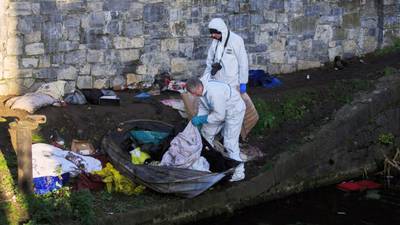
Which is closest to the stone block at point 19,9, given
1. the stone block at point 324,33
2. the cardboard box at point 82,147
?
the cardboard box at point 82,147

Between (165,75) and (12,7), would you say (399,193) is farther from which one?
(12,7)

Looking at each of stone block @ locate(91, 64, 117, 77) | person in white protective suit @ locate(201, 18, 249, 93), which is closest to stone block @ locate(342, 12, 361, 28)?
person in white protective suit @ locate(201, 18, 249, 93)

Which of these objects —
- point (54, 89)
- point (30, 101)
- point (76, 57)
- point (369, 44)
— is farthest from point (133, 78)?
point (369, 44)

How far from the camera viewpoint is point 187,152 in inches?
358

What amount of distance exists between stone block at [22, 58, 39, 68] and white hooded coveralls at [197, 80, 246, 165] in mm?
3112

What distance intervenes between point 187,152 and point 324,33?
5.99 m

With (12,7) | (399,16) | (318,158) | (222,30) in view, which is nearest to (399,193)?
(318,158)

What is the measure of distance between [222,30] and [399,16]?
6.29 m

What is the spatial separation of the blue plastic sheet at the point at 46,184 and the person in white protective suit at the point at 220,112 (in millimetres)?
1917

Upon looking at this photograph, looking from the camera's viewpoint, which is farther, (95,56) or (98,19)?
(95,56)

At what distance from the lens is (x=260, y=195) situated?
9.95m

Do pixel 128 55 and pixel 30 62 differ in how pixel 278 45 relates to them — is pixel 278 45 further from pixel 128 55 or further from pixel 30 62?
pixel 30 62

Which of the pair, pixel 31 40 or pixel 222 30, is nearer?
pixel 222 30

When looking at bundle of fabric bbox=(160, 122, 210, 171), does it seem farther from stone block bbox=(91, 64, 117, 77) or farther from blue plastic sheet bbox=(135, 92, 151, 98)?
stone block bbox=(91, 64, 117, 77)
